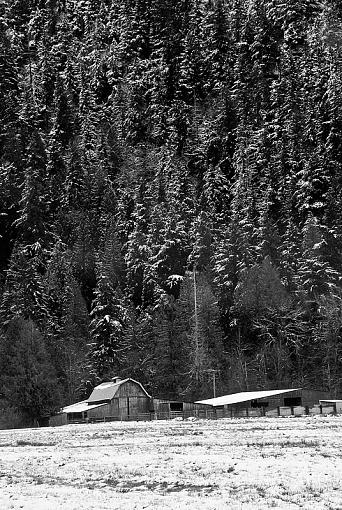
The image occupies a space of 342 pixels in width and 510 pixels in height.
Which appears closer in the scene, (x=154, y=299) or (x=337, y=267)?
(x=337, y=267)

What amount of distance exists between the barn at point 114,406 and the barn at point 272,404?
41.6 ft

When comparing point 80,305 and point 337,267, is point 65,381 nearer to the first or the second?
point 80,305

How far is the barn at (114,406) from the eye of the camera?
8319 cm

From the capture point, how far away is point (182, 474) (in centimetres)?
2609

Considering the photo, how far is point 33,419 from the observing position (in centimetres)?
8219

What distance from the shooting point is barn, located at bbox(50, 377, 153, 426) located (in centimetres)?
8319

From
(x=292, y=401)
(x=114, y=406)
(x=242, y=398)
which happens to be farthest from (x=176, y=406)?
(x=292, y=401)

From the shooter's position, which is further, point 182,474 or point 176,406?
point 176,406

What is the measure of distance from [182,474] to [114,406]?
2337 inches

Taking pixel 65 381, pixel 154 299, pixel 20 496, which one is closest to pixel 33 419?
pixel 65 381

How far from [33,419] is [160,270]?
5238 centimetres

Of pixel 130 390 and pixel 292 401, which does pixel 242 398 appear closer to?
pixel 292 401

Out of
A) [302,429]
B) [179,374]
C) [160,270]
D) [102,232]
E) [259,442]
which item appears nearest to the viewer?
[259,442]

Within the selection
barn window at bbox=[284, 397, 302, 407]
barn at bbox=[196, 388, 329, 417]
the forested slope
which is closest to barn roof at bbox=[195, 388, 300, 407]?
barn at bbox=[196, 388, 329, 417]
